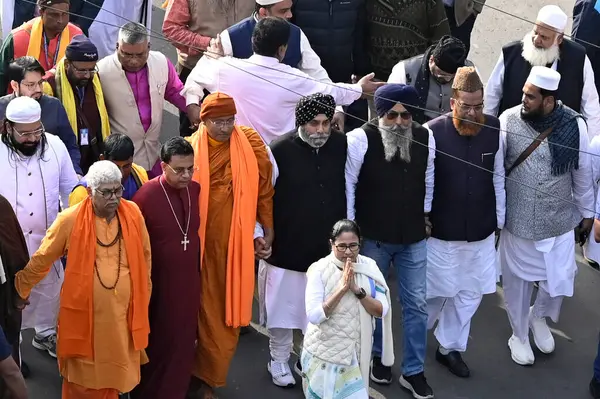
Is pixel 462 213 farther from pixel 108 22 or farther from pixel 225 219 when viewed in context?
pixel 108 22

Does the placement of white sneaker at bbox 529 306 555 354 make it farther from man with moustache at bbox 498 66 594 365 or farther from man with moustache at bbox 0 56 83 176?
man with moustache at bbox 0 56 83 176

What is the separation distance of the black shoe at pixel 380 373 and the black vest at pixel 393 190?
2.81 feet

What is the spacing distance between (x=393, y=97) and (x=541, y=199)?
1286 mm

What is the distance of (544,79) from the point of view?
7.40 m

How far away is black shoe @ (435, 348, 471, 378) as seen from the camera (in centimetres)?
762

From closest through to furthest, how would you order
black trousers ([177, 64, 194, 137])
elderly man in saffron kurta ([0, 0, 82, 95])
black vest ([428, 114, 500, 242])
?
1. black vest ([428, 114, 500, 242])
2. elderly man in saffron kurta ([0, 0, 82, 95])
3. black trousers ([177, 64, 194, 137])

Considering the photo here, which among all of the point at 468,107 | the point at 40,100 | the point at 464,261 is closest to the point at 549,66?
the point at 468,107

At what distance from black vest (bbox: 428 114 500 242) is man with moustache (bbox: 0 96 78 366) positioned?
229cm

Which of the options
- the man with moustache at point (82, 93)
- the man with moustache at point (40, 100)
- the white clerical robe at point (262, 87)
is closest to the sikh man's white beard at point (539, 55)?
the white clerical robe at point (262, 87)

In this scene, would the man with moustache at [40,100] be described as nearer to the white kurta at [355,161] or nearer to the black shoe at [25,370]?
the black shoe at [25,370]

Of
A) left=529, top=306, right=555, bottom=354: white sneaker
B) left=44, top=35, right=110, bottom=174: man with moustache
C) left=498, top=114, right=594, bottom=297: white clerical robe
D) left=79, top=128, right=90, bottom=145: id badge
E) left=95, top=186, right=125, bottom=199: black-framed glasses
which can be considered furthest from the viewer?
left=529, top=306, right=555, bottom=354: white sneaker

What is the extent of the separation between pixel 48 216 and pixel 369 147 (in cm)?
200

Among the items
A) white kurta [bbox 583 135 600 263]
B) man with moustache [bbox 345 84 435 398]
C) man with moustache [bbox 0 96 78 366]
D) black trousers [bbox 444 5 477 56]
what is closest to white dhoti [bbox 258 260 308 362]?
man with moustache [bbox 345 84 435 398]

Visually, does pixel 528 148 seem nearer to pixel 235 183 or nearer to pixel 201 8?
pixel 235 183
